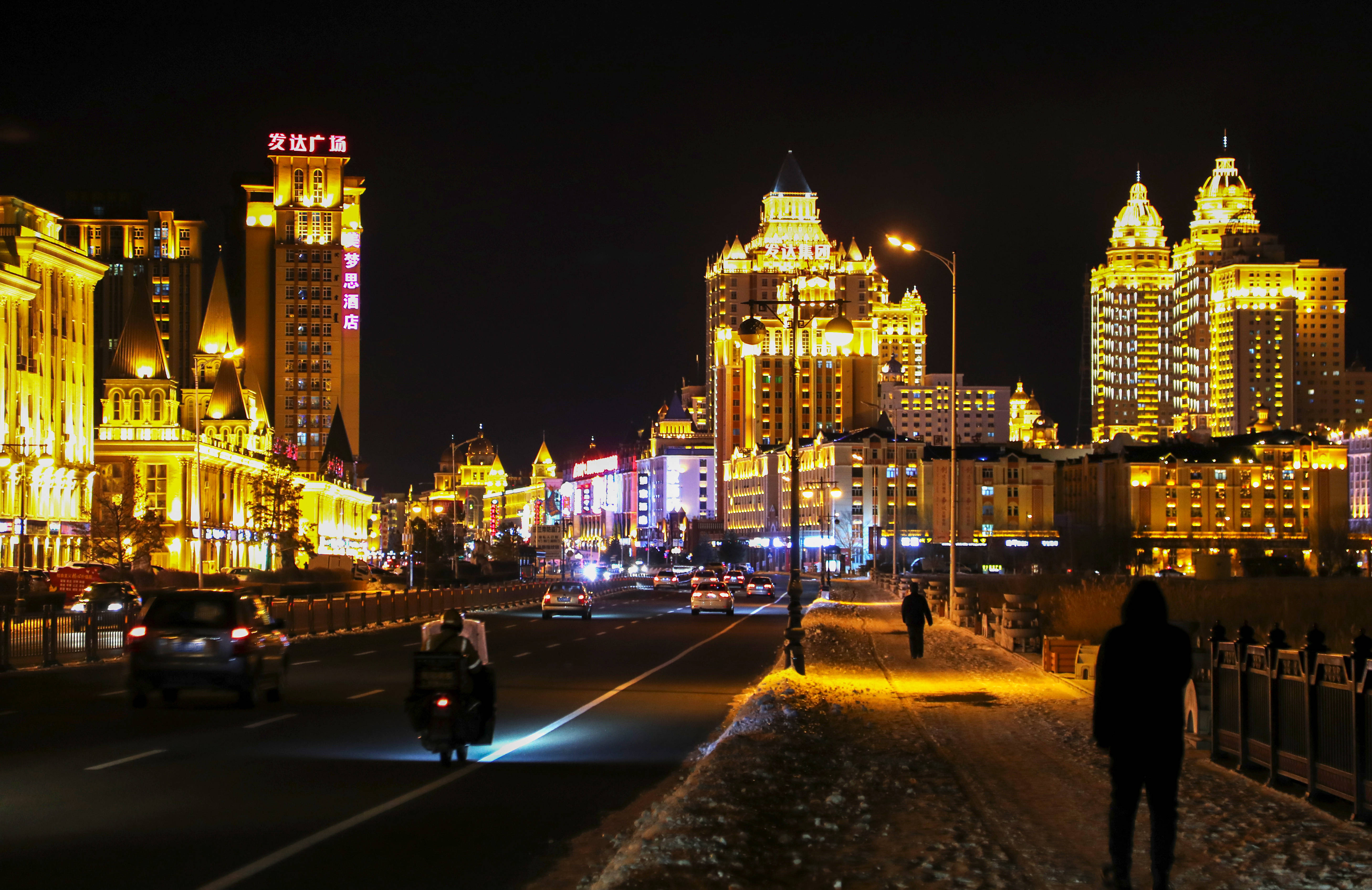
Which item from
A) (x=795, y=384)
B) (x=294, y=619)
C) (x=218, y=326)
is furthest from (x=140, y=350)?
(x=795, y=384)

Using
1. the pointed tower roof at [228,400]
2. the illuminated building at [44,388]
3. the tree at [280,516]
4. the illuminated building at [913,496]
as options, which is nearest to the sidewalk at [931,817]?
the illuminated building at [44,388]

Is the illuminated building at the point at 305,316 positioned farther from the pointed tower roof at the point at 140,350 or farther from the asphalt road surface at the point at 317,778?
the asphalt road surface at the point at 317,778

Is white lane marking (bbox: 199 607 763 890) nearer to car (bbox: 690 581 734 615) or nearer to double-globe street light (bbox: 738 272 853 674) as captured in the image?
double-globe street light (bbox: 738 272 853 674)

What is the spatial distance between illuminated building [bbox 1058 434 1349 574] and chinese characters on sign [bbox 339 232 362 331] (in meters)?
91.5

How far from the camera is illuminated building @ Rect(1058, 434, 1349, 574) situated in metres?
183

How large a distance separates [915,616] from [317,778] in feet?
62.8

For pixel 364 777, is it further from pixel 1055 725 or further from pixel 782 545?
pixel 782 545

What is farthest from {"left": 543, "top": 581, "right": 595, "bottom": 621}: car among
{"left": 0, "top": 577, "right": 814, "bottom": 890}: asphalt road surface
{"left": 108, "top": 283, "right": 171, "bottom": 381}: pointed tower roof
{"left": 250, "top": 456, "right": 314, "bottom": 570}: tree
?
{"left": 108, "top": 283, "right": 171, "bottom": 381}: pointed tower roof

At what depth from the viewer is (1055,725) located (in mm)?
19297

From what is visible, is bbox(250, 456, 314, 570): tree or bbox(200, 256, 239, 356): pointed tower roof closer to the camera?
bbox(250, 456, 314, 570): tree

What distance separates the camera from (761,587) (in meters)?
85.8

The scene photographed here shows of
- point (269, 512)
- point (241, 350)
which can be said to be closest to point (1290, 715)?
point (269, 512)

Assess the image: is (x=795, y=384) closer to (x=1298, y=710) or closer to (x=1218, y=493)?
(x=1298, y=710)

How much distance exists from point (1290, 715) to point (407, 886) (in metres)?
7.80
